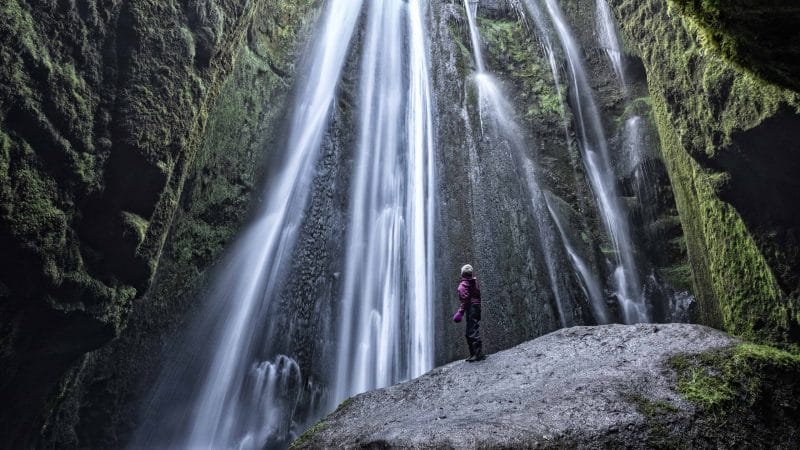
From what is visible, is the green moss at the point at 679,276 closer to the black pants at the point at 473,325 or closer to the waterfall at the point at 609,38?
the waterfall at the point at 609,38

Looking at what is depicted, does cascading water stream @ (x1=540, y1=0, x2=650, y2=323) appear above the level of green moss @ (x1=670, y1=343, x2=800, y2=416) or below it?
above

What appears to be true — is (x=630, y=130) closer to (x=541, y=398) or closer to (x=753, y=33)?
(x=753, y=33)

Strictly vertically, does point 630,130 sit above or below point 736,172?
above

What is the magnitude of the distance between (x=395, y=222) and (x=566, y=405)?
896 centimetres

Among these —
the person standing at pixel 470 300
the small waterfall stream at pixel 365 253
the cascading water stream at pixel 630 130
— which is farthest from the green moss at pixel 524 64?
the person standing at pixel 470 300

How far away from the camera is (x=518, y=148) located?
1448 centimetres

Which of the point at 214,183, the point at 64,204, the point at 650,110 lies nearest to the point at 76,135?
the point at 64,204

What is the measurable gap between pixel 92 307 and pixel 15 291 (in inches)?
43.5

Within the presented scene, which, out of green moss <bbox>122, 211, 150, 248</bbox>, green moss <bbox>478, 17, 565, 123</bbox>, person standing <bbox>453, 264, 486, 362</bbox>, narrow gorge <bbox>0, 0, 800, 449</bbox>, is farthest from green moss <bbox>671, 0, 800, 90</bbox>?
green moss <bbox>478, 17, 565, 123</bbox>

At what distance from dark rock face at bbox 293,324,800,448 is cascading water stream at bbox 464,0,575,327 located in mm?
4557

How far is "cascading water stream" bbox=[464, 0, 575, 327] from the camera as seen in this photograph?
11688mm

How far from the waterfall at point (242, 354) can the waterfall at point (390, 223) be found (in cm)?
147

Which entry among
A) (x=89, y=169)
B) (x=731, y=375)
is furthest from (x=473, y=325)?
(x=89, y=169)

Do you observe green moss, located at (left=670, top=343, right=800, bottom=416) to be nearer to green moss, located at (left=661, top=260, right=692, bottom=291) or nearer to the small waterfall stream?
the small waterfall stream
